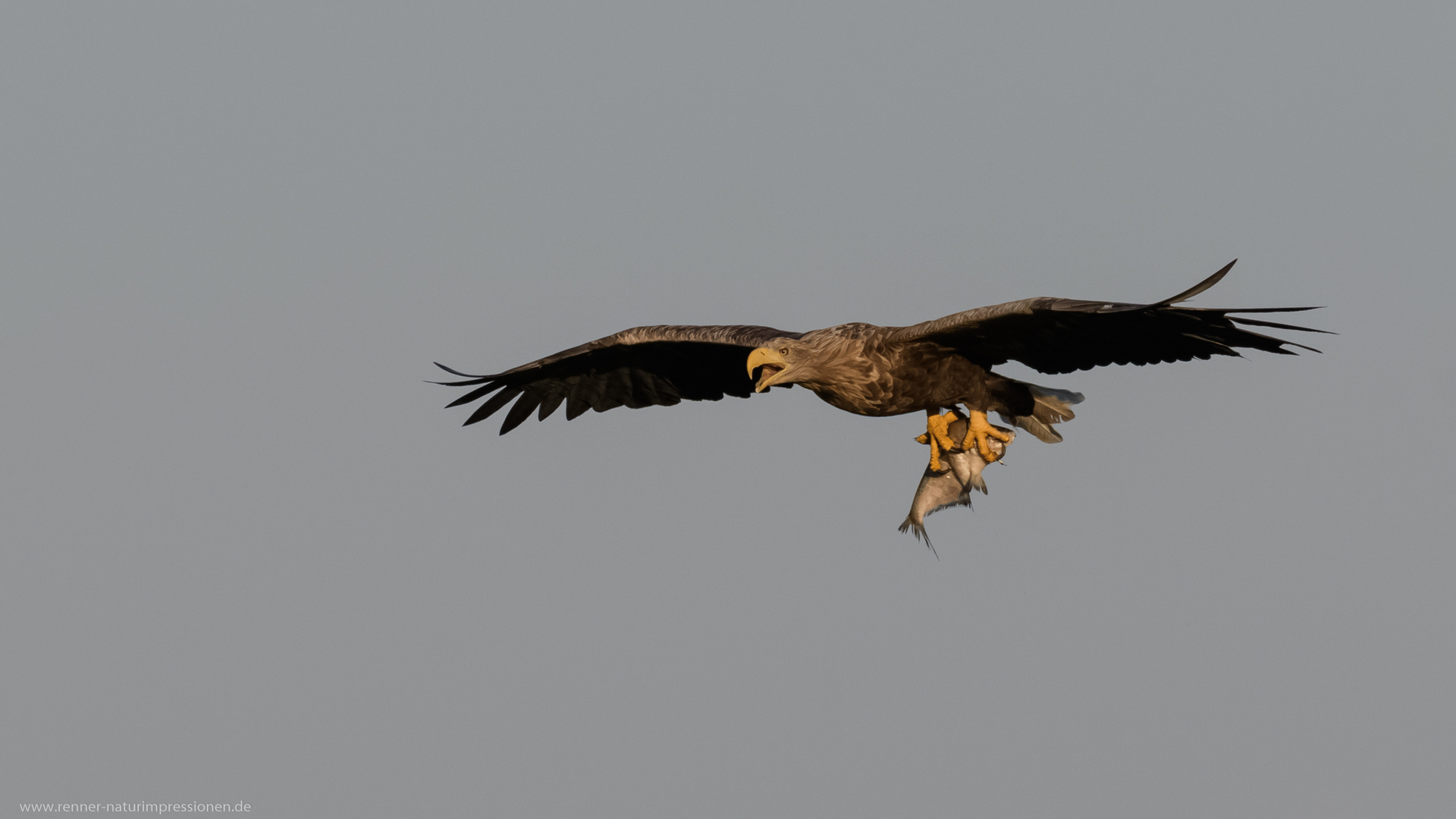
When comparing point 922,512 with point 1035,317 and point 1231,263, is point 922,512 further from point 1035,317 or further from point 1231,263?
point 1231,263

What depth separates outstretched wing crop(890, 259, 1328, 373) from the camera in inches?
376

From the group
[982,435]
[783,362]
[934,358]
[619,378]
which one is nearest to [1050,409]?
[982,435]

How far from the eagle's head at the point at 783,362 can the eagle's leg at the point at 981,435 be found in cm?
152

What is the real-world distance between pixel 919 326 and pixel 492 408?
184 inches

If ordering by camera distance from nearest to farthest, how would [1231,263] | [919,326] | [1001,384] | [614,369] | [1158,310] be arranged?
[1231,263] → [1158,310] → [919,326] → [1001,384] → [614,369]

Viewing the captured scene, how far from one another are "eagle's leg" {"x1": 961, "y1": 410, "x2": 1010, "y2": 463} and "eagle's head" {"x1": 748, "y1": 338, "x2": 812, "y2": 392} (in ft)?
5.00

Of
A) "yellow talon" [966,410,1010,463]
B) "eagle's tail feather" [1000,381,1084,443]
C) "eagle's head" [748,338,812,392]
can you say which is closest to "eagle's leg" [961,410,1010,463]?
"yellow talon" [966,410,1010,463]

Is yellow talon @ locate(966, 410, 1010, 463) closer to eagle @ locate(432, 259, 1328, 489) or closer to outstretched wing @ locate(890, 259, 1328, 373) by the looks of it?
eagle @ locate(432, 259, 1328, 489)

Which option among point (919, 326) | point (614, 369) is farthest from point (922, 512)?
point (614, 369)

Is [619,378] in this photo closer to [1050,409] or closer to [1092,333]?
[1050,409]

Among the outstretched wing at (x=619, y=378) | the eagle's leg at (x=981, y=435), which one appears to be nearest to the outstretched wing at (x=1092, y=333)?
the eagle's leg at (x=981, y=435)

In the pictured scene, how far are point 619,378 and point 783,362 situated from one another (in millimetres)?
3074

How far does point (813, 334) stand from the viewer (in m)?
11.3

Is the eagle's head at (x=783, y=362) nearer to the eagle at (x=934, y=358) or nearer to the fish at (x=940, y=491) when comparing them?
the eagle at (x=934, y=358)
